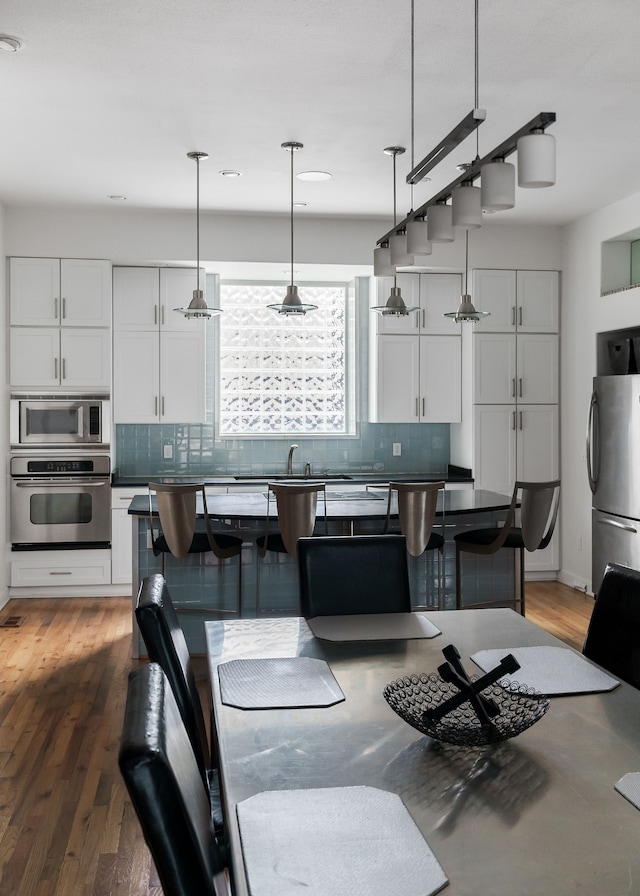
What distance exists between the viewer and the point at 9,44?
125 inches

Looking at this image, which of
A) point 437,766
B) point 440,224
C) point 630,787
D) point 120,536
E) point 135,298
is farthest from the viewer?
point 135,298

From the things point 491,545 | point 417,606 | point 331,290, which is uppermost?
point 331,290

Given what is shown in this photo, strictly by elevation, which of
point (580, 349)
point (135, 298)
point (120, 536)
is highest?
point (135, 298)

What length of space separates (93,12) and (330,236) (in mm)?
3379

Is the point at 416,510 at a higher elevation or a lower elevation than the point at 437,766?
higher

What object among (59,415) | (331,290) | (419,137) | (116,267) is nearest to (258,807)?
(419,137)

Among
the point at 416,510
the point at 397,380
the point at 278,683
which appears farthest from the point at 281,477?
the point at 278,683

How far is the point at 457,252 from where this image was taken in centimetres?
638

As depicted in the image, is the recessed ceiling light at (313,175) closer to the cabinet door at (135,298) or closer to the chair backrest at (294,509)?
the cabinet door at (135,298)

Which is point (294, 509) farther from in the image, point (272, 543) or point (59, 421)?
point (59, 421)

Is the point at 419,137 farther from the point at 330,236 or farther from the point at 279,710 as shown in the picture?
the point at 279,710

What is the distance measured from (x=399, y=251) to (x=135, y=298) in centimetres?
357

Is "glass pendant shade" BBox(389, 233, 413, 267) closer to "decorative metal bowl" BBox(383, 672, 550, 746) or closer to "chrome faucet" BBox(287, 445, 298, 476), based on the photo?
"decorative metal bowl" BBox(383, 672, 550, 746)

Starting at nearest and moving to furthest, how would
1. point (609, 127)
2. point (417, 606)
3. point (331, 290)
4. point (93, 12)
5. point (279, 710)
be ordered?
point (279, 710) < point (93, 12) < point (609, 127) < point (417, 606) < point (331, 290)
